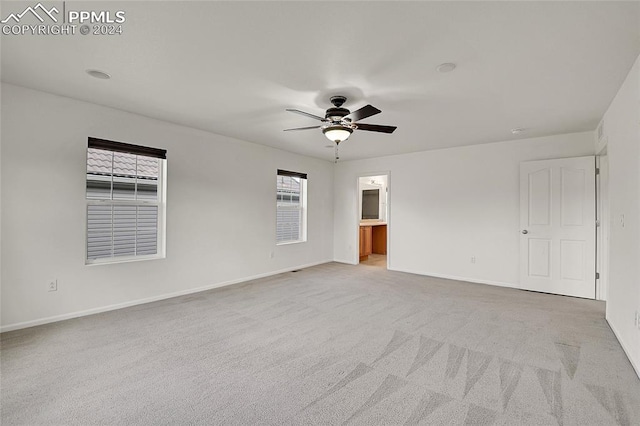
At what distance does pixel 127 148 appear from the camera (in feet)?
12.3

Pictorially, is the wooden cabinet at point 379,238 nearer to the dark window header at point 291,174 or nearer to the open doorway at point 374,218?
the open doorway at point 374,218

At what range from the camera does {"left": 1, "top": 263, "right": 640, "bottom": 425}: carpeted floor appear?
184 centimetres

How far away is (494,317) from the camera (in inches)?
137

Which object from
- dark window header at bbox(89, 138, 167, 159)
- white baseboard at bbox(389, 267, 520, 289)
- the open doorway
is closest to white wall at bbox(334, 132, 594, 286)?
white baseboard at bbox(389, 267, 520, 289)

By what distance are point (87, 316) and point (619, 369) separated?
200 inches

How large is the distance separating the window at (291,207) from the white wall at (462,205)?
1.55 m

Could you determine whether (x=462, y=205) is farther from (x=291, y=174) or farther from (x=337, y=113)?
(x=337, y=113)

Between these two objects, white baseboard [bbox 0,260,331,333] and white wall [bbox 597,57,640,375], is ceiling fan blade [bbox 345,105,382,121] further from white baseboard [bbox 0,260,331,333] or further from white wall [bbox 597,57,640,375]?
white baseboard [bbox 0,260,331,333]

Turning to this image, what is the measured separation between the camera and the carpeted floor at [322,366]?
1844mm

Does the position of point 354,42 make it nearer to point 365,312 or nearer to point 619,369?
point 365,312

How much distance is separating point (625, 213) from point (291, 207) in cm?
487

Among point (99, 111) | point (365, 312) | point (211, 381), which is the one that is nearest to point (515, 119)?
point (365, 312)

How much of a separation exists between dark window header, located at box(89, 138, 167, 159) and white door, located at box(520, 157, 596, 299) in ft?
17.7

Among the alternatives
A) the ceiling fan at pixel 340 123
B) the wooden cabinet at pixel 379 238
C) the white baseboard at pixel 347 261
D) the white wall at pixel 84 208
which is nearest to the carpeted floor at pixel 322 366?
the white wall at pixel 84 208
